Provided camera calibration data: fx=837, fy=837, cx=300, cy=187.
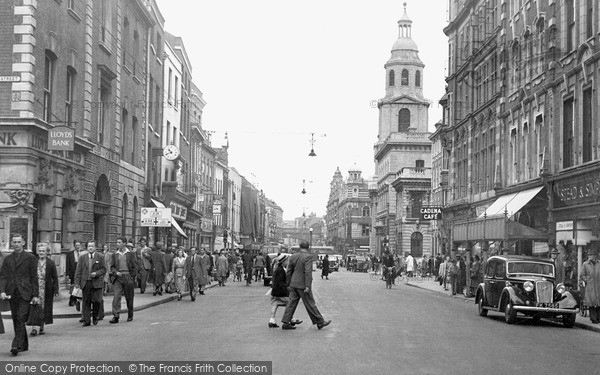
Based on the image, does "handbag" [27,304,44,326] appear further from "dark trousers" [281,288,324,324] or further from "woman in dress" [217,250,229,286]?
"woman in dress" [217,250,229,286]

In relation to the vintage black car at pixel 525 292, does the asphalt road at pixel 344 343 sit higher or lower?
lower

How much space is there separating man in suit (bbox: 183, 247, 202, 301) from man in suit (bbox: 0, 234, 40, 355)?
14723 mm

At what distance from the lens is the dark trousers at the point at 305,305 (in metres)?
17.3

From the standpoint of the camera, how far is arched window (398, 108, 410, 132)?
117 meters

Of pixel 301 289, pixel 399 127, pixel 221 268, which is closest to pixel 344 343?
pixel 301 289

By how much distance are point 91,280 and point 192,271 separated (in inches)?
416

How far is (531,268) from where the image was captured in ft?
71.8

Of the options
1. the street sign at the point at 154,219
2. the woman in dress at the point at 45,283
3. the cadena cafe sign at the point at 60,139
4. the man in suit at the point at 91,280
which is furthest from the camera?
the street sign at the point at 154,219

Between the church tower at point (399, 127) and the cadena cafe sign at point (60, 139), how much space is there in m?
83.8

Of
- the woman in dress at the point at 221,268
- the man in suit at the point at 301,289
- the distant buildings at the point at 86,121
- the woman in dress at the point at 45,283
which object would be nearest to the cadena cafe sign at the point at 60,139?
the distant buildings at the point at 86,121

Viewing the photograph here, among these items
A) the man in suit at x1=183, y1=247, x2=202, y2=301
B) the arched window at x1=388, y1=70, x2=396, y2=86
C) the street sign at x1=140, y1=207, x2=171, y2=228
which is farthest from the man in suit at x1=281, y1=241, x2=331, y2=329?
the arched window at x1=388, y1=70, x2=396, y2=86

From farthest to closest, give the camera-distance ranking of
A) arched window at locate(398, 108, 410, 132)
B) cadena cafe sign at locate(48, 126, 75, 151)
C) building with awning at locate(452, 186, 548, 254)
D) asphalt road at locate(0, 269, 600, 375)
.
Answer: arched window at locate(398, 108, 410, 132)
building with awning at locate(452, 186, 548, 254)
cadena cafe sign at locate(48, 126, 75, 151)
asphalt road at locate(0, 269, 600, 375)

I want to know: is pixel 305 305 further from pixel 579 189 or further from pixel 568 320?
pixel 579 189

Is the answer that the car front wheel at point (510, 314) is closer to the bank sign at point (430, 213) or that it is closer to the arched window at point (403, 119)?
the bank sign at point (430, 213)
